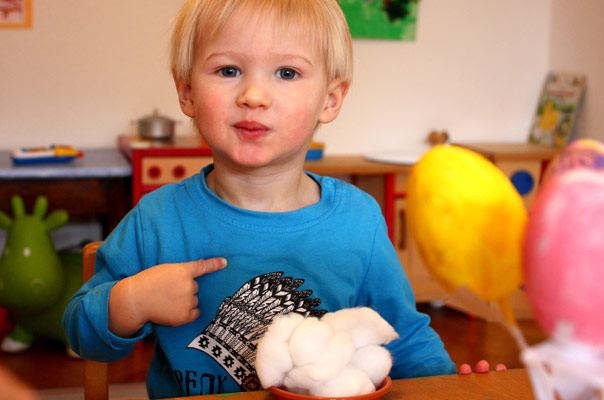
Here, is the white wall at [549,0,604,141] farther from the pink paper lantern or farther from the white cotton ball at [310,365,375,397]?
the pink paper lantern

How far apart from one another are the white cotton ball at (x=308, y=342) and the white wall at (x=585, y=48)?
9.36 feet

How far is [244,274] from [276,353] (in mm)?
372

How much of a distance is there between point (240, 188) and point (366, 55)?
2427mm

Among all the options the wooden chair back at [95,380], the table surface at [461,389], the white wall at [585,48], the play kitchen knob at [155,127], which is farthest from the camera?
the white wall at [585,48]

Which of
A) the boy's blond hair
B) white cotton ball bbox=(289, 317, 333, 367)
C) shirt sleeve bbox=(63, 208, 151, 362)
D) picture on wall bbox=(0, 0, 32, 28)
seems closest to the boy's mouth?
the boy's blond hair

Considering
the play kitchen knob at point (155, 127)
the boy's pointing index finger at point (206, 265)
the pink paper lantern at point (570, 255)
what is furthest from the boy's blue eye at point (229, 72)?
the play kitchen knob at point (155, 127)

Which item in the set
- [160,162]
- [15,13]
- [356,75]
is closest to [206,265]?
[160,162]

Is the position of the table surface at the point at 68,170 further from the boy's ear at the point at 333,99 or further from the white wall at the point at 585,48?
the white wall at the point at 585,48

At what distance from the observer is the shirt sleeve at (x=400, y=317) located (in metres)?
0.85

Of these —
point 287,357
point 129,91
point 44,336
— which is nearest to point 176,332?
point 287,357

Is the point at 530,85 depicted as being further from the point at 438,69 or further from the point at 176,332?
the point at 176,332

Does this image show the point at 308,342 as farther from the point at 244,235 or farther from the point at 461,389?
the point at 244,235

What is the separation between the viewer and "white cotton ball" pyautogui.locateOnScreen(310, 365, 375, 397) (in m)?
0.57

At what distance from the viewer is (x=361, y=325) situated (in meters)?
0.61
